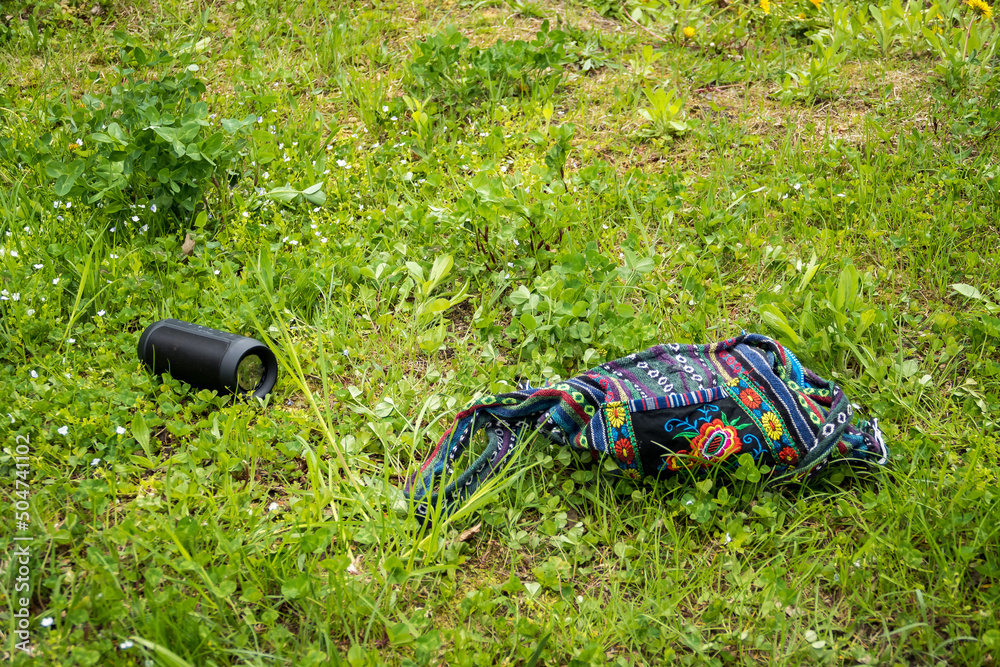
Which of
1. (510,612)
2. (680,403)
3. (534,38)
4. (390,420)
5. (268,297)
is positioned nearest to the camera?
(510,612)

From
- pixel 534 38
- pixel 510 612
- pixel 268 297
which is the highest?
pixel 534 38

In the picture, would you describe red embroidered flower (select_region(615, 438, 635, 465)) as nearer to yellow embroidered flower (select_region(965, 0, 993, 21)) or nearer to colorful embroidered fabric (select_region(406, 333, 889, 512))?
colorful embroidered fabric (select_region(406, 333, 889, 512))

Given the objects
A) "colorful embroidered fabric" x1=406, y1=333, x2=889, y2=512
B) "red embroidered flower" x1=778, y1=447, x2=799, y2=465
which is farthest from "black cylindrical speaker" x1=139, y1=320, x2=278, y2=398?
"red embroidered flower" x1=778, y1=447, x2=799, y2=465

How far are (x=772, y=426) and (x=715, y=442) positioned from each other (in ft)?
0.56

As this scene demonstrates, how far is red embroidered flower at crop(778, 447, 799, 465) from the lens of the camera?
6.94ft

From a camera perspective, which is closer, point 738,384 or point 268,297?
point 738,384

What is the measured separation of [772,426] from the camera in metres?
2.12

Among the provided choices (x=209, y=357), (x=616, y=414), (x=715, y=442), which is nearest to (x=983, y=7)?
(x=715, y=442)

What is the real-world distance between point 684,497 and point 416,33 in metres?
3.14

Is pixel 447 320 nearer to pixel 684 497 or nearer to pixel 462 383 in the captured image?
pixel 462 383

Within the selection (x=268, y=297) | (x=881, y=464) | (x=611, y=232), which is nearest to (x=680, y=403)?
(x=881, y=464)

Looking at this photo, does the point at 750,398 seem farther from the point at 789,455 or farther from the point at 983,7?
the point at 983,7

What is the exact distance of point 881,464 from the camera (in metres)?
2.17

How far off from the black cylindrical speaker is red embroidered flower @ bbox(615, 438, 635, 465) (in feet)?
3.78
